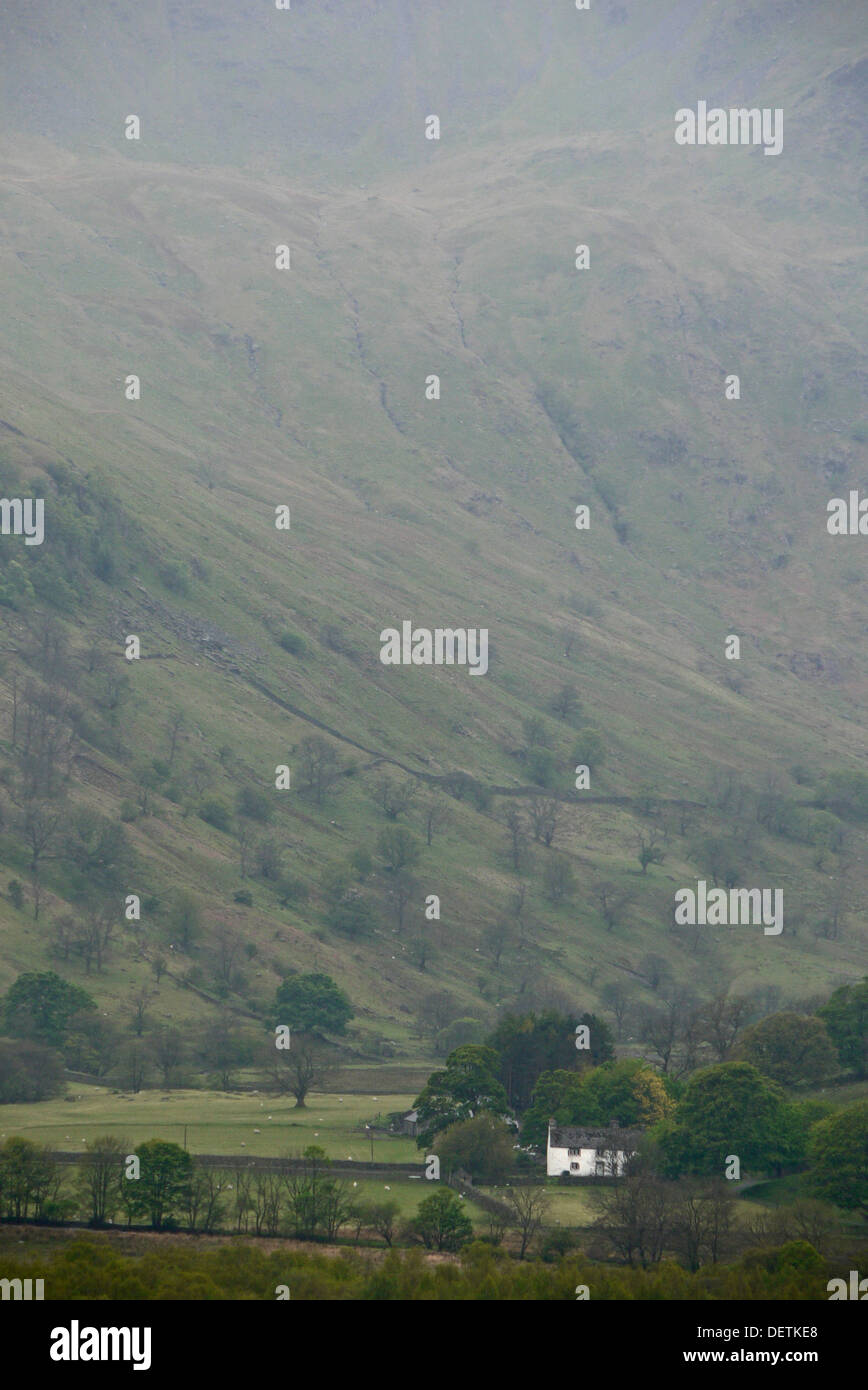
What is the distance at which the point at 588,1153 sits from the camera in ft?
316

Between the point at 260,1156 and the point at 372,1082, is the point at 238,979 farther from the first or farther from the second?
the point at 260,1156

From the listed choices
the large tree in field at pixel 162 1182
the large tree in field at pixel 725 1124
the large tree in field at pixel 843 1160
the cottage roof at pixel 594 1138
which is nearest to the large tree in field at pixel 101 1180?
the large tree in field at pixel 162 1182

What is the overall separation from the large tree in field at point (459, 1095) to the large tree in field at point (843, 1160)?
76.5 feet

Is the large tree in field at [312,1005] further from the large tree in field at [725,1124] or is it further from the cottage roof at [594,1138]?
the large tree in field at [725,1124]

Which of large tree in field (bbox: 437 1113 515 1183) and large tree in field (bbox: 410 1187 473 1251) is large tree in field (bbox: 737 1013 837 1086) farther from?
large tree in field (bbox: 410 1187 473 1251)

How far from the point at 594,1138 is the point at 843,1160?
18.0m

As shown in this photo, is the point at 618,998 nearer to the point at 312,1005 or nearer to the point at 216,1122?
the point at 312,1005

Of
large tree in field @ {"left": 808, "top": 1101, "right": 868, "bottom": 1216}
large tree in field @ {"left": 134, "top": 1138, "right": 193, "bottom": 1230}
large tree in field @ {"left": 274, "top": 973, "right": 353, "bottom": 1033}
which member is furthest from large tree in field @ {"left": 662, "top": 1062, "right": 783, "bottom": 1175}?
large tree in field @ {"left": 274, "top": 973, "right": 353, "bottom": 1033}

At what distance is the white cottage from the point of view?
9556cm

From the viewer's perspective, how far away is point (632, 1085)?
342 feet

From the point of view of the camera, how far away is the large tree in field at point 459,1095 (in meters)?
100

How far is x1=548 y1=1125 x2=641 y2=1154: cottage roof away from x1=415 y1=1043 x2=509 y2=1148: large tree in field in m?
5.79

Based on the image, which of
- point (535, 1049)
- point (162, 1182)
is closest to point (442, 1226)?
point (162, 1182)

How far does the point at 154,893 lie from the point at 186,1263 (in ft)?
345
